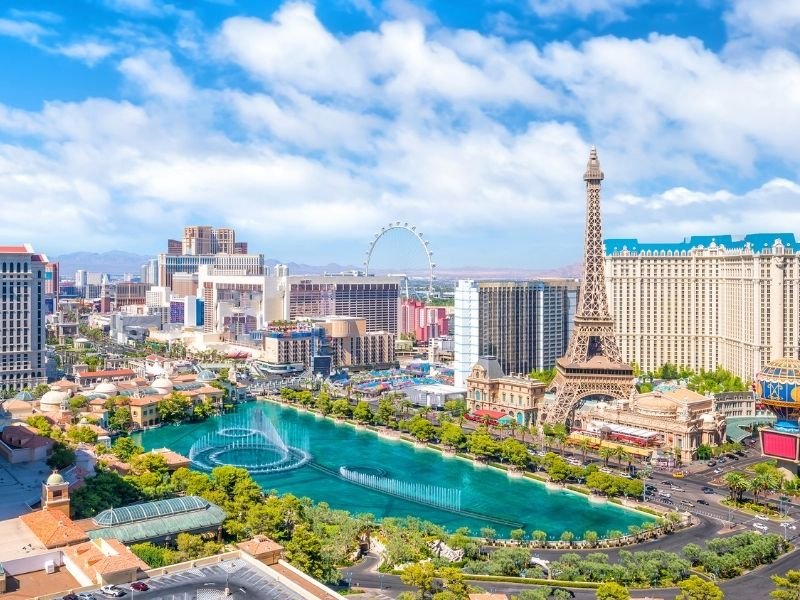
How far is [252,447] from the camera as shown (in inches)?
2146

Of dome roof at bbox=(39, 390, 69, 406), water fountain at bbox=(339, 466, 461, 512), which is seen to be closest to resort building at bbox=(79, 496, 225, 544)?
water fountain at bbox=(339, 466, 461, 512)

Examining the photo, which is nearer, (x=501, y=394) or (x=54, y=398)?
(x=54, y=398)

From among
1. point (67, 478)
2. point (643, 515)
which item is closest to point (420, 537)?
point (643, 515)

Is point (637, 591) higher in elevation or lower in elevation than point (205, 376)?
lower

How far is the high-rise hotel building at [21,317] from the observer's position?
6812 cm

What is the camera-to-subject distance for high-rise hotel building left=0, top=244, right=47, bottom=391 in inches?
2682

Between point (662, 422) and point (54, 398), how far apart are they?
46.2 m

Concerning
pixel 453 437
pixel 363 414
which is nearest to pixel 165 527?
pixel 453 437

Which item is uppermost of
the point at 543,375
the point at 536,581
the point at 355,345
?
the point at 355,345

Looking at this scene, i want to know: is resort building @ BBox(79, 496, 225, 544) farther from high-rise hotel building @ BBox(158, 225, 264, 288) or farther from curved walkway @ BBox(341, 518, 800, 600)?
high-rise hotel building @ BBox(158, 225, 264, 288)

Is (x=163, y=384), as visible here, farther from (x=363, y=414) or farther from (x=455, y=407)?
(x=455, y=407)

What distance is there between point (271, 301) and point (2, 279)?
53.6 m

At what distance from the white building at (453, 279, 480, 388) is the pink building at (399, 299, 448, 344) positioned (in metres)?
43.1

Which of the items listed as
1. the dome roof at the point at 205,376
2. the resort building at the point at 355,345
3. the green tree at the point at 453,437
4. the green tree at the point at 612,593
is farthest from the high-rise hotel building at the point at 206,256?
the green tree at the point at 612,593
